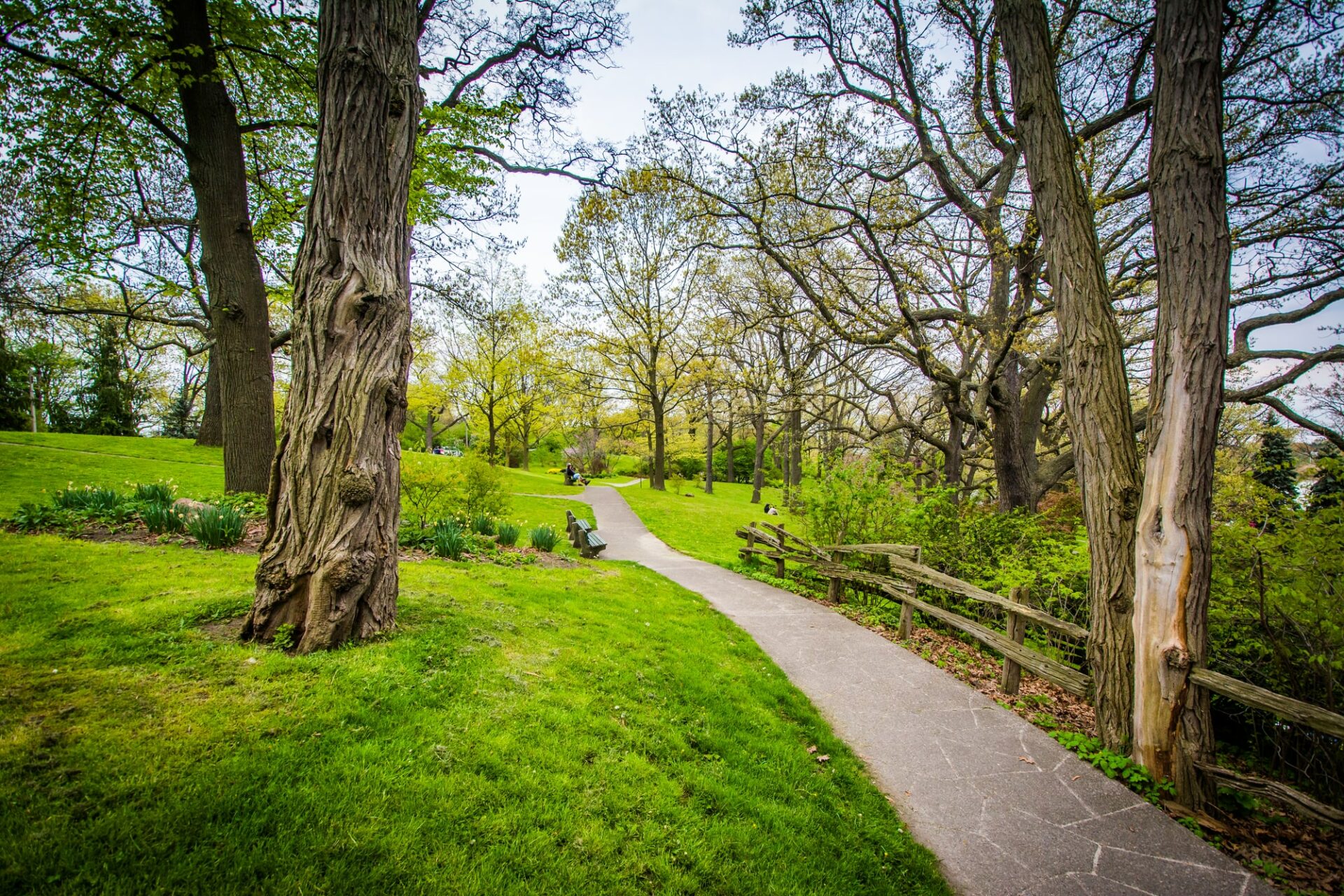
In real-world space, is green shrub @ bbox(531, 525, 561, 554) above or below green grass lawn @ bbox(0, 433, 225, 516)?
below

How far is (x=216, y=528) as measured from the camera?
5.14m

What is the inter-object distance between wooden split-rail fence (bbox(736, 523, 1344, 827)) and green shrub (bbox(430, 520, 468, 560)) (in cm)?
562

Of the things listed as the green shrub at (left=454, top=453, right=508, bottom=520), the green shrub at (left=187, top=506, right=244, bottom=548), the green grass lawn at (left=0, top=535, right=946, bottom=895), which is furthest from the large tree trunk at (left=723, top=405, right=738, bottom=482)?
the green grass lawn at (left=0, top=535, right=946, bottom=895)

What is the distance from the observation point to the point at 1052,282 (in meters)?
4.07

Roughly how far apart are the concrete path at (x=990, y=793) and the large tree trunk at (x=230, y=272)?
8.05 metres

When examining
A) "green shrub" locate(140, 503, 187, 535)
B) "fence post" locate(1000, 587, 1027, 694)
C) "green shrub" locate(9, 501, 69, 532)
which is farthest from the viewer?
"green shrub" locate(140, 503, 187, 535)

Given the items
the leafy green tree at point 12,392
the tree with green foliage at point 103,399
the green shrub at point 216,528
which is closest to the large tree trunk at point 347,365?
the green shrub at point 216,528

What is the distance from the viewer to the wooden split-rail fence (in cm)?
268

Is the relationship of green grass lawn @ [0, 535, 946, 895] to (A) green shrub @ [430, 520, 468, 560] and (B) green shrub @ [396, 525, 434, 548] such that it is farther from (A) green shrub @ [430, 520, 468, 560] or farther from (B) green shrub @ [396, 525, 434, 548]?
(B) green shrub @ [396, 525, 434, 548]

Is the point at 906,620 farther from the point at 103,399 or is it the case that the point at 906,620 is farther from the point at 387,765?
the point at 103,399

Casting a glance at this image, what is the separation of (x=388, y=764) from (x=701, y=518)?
1578cm

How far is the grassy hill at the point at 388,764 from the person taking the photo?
1668 millimetres

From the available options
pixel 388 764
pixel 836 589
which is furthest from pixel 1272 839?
pixel 388 764

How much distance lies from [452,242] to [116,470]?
9.91 meters
